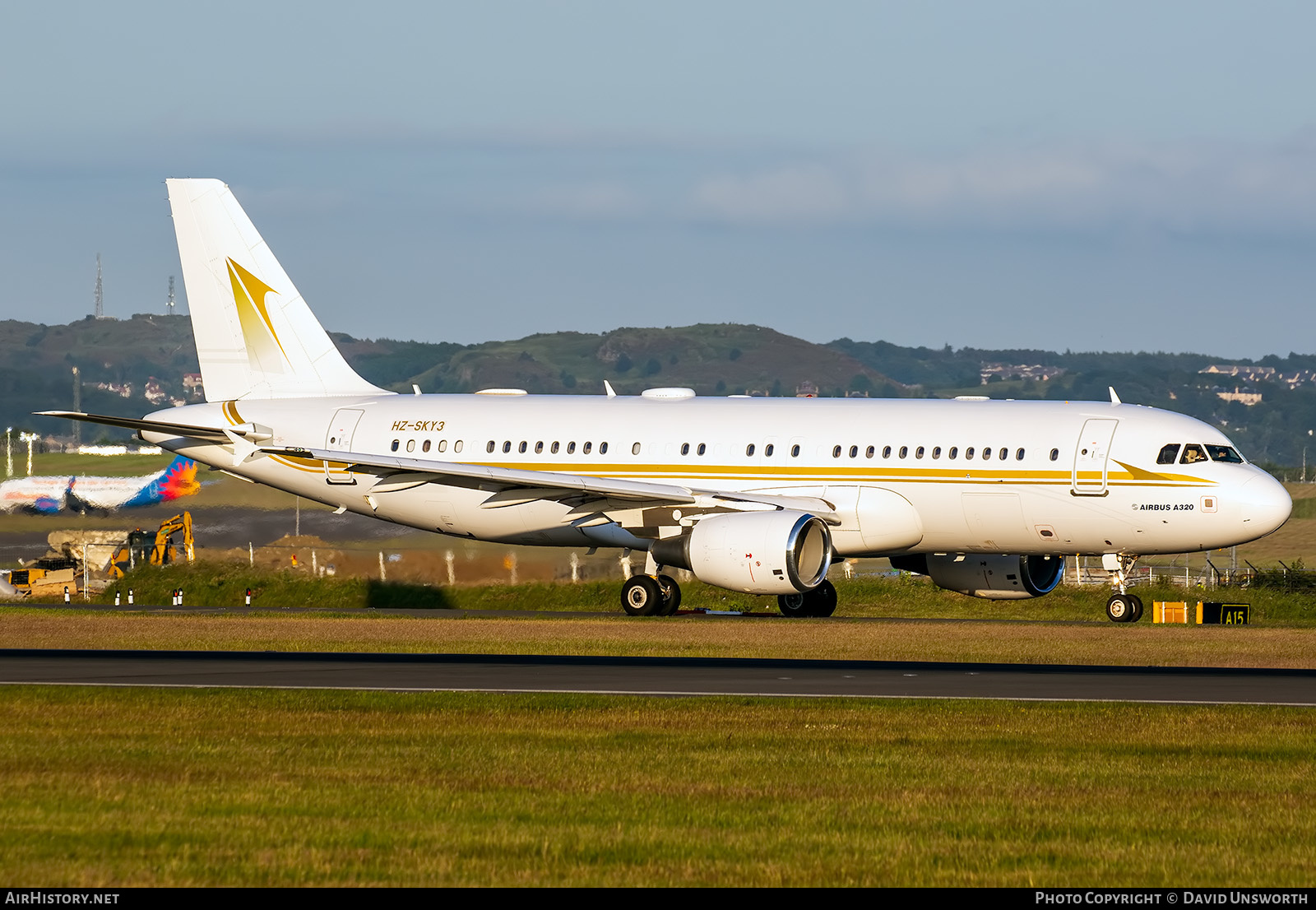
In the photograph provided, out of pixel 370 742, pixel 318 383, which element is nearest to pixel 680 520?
pixel 318 383

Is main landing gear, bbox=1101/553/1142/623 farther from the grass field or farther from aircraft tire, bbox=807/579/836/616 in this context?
the grass field

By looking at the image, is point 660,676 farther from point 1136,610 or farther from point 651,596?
point 1136,610

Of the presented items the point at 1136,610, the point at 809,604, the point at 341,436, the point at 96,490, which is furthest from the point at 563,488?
the point at 96,490

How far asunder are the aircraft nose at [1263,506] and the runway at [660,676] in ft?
33.8

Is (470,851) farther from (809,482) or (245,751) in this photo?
(809,482)

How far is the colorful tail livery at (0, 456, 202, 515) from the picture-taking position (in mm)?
60406

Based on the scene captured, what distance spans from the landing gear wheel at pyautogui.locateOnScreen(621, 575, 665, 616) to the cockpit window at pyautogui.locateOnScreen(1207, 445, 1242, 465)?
11671 millimetres

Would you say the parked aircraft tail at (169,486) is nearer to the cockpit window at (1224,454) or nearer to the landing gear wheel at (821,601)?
the landing gear wheel at (821,601)

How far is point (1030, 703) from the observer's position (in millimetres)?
19922

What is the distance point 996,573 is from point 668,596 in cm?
724

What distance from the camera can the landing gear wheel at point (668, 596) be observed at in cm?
3878

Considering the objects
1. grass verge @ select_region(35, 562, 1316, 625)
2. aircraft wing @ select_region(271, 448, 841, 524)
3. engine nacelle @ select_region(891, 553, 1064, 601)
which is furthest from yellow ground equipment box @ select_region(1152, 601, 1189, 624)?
aircraft wing @ select_region(271, 448, 841, 524)

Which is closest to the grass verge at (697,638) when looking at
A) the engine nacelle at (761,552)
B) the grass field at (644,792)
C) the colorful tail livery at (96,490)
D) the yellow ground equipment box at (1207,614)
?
the engine nacelle at (761,552)
